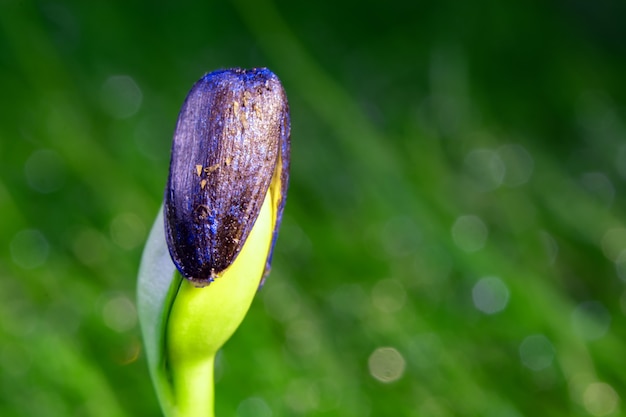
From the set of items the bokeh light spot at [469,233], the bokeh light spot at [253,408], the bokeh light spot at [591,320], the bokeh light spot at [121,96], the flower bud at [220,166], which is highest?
the bokeh light spot at [121,96]

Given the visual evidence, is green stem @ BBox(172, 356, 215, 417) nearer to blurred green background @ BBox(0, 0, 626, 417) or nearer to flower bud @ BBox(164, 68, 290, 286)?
flower bud @ BBox(164, 68, 290, 286)

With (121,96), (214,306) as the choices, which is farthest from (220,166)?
(121,96)

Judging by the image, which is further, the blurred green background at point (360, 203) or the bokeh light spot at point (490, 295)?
the bokeh light spot at point (490, 295)

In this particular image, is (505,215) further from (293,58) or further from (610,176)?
(293,58)

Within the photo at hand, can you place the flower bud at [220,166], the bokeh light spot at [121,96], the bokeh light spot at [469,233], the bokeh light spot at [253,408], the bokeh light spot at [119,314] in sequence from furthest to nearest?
the bokeh light spot at [121,96] < the bokeh light spot at [469,233] < the bokeh light spot at [119,314] < the bokeh light spot at [253,408] < the flower bud at [220,166]

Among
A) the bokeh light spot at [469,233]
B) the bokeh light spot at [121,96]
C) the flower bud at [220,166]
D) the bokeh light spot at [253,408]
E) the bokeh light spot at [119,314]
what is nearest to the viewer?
the flower bud at [220,166]

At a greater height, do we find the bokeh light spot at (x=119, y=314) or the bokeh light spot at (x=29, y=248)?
the bokeh light spot at (x=29, y=248)

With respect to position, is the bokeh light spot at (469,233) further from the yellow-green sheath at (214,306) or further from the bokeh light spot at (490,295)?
the yellow-green sheath at (214,306)

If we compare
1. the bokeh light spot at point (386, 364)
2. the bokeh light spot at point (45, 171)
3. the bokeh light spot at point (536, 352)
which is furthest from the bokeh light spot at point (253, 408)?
the bokeh light spot at point (45, 171)
